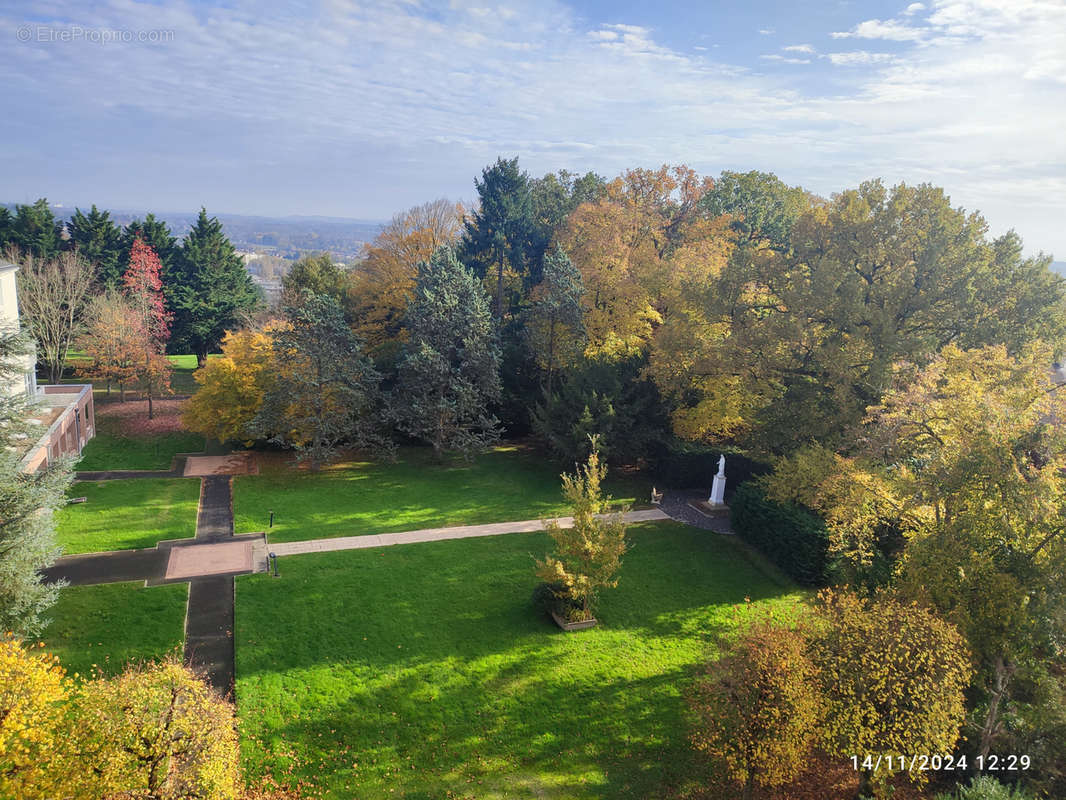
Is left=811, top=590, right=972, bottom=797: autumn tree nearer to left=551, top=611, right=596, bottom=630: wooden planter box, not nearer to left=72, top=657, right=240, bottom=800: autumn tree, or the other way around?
left=551, top=611, right=596, bottom=630: wooden planter box

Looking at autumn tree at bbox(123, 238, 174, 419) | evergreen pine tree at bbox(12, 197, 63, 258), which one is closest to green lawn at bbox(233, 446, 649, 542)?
autumn tree at bbox(123, 238, 174, 419)

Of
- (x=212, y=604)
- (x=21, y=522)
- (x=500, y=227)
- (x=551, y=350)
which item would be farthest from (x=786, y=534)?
(x=500, y=227)


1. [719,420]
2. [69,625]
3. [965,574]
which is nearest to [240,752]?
[69,625]

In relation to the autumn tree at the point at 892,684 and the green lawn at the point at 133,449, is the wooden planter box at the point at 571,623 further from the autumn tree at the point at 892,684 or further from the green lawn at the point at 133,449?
the green lawn at the point at 133,449

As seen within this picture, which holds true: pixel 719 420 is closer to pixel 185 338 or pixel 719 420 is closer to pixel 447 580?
pixel 447 580

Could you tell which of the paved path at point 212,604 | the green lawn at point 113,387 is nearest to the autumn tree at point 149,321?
the green lawn at point 113,387

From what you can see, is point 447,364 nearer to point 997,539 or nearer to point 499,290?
point 499,290
